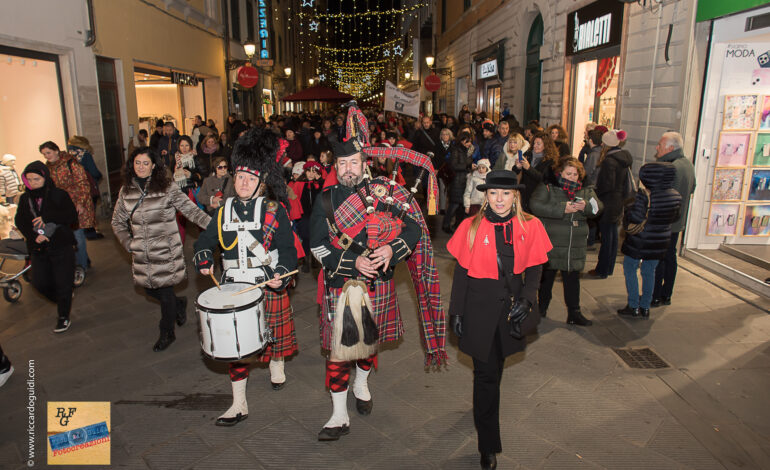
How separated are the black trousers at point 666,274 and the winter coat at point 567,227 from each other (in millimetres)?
1314

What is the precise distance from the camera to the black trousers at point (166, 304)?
17.0 ft

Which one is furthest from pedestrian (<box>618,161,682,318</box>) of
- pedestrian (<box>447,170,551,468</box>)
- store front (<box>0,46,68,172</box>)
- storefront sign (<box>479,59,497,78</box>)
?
storefront sign (<box>479,59,497,78</box>)

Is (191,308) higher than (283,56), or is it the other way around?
(283,56)

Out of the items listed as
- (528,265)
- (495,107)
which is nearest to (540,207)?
(528,265)

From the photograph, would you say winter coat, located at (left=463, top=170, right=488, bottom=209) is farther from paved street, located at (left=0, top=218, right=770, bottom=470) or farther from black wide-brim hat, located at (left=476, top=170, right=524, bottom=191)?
black wide-brim hat, located at (left=476, top=170, right=524, bottom=191)

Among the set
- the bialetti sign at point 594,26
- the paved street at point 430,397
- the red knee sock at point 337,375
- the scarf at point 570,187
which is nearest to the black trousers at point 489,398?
the paved street at point 430,397

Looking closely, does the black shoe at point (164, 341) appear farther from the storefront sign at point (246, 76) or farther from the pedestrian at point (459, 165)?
the storefront sign at point (246, 76)

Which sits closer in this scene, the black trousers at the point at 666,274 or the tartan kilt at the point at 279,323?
the tartan kilt at the point at 279,323

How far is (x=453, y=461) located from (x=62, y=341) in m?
4.42

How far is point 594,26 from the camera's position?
1064 cm

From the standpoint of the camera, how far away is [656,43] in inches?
328

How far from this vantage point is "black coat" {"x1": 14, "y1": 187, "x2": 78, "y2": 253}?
17.8 ft

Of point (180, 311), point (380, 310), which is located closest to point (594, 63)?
point (380, 310)

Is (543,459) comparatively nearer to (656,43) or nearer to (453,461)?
(453,461)
